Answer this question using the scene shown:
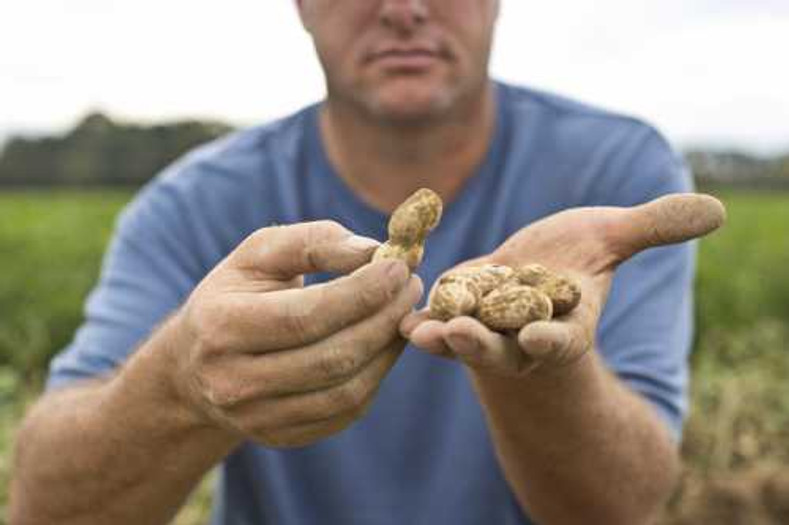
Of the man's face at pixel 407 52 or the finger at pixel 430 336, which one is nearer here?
the finger at pixel 430 336

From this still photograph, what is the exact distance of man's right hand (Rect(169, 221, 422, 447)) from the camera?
1496 mm

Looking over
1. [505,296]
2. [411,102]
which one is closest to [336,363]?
[505,296]

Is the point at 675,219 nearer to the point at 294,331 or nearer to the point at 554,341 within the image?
the point at 554,341

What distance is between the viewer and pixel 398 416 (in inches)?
98.0

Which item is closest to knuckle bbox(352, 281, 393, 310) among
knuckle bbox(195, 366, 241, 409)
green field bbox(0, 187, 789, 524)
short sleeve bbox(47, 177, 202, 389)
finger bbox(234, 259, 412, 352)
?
finger bbox(234, 259, 412, 352)

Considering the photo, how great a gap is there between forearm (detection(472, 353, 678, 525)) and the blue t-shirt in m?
0.19

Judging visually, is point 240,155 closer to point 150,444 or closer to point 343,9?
point 343,9

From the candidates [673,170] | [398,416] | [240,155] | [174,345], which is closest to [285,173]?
[240,155]

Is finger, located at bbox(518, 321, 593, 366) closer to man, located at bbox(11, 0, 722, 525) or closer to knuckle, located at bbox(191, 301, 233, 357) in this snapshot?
man, located at bbox(11, 0, 722, 525)

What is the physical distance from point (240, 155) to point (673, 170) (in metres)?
0.90

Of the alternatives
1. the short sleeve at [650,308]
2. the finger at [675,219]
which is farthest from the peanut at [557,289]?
the short sleeve at [650,308]

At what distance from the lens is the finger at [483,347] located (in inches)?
58.2

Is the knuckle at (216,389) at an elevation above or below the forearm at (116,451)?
above

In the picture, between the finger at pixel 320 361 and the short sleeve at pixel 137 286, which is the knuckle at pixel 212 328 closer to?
the finger at pixel 320 361
